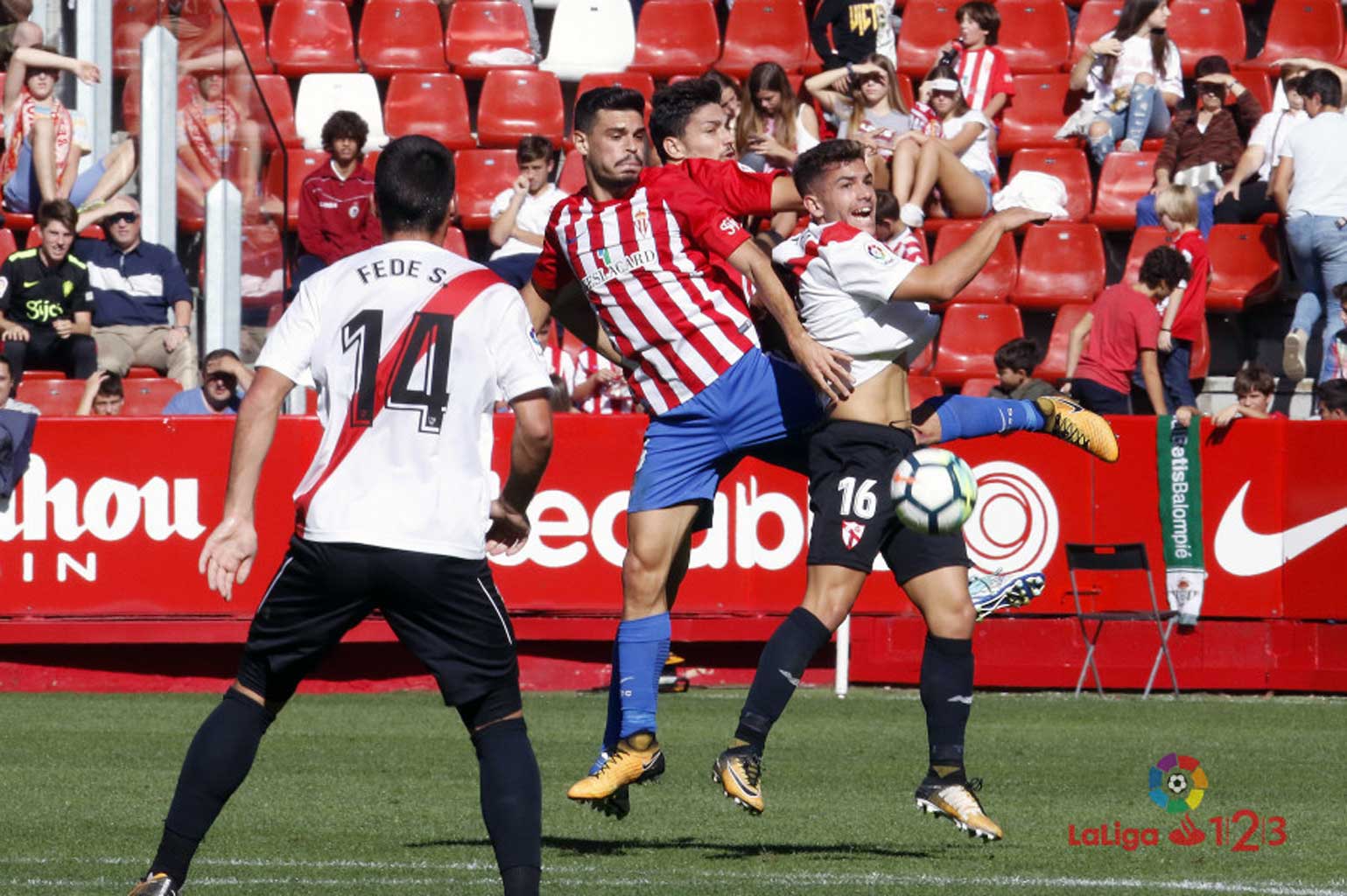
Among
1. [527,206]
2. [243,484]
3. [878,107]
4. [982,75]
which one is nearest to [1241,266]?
[982,75]

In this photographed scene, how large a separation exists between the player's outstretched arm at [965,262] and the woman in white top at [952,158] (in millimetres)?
8249

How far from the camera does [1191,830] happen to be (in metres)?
7.65

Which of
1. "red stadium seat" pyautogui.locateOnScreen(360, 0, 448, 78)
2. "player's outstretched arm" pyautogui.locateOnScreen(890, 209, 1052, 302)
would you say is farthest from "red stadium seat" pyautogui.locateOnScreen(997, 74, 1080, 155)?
"player's outstretched arm" pyautogui.locateOnScreen(890, 209, 1052, 302)

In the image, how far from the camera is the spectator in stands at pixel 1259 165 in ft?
55.2

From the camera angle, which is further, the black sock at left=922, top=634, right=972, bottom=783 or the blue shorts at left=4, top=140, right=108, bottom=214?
the blue shorts at left=4, top=140, right=108, bottom=214

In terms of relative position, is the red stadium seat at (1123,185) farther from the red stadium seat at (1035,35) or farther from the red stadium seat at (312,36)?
the red stadium seat at (312,36)

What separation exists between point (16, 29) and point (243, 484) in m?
12.1

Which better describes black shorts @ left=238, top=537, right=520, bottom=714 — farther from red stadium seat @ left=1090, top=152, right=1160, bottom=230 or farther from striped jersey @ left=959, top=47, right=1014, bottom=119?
red stadium seat @ left=1090, top=152, right=1160, bottom=230

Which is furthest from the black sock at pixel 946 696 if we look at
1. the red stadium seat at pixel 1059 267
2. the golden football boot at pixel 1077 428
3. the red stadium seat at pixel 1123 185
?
the red stadium seat at pixel 1123 185

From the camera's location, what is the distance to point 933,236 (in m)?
16.8

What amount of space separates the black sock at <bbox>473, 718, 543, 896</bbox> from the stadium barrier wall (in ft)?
25.2

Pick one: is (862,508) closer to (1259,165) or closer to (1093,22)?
(1259,165)

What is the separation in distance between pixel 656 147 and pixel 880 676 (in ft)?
20.3

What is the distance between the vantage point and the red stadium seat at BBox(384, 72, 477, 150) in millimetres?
18453
